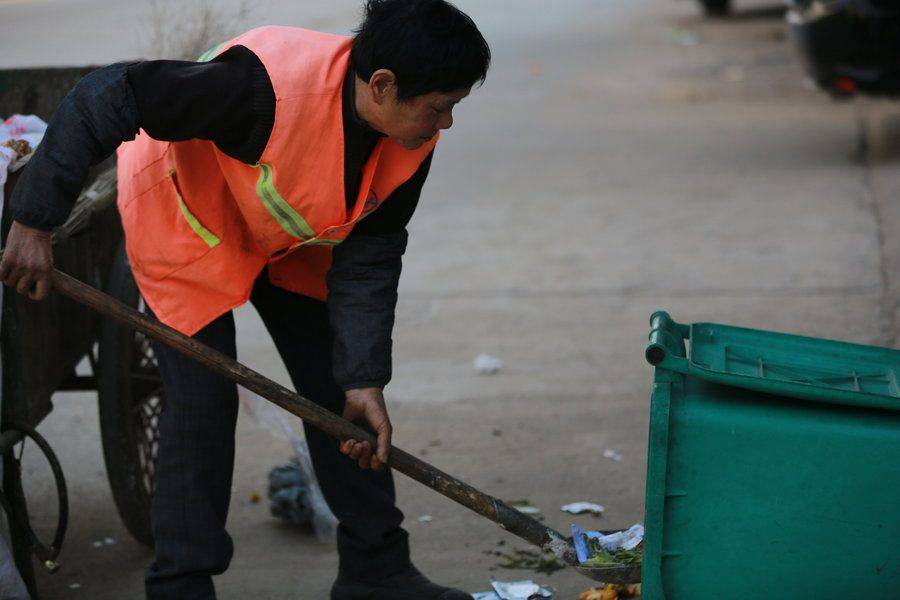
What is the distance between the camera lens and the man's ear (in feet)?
6.90

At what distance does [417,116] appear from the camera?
2.15 metres

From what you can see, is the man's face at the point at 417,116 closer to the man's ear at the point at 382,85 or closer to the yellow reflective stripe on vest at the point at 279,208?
the man's ear at the point at 382,85

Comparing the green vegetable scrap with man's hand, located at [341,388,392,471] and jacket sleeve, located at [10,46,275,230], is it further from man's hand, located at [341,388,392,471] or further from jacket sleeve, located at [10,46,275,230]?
jacket sleeve, located at [10,46,275,230]

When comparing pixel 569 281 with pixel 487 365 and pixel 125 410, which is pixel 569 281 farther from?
pixel 125 410

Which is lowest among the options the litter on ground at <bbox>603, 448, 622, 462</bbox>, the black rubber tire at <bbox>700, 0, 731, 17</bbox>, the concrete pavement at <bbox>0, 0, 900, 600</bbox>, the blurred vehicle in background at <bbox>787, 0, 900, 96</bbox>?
the black rubber tire at <bbox>700, 0, 731, 17</bbox>

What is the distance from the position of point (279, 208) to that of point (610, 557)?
974 mm

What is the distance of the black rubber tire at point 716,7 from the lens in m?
14.1

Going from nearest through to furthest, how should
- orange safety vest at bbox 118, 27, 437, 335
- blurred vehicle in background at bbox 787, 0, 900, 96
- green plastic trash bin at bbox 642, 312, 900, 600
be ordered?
green plastic trash bin at bbox 642, 312, 900, 600
orange safety vest at bbox 118, 27, 437, 335
blurred vehicle in background at bbox 787, 0, 900, 96

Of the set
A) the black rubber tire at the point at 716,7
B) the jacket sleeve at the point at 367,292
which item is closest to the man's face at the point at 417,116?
the jacket sleeve at the point at 367,292

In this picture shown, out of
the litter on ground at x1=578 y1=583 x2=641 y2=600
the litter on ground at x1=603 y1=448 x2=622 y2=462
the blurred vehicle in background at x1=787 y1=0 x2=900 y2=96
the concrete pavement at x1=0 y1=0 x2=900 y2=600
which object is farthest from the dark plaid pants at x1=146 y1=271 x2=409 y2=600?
the blurred vehicle in background at x1=787 y1=0 x2=900 y2=96

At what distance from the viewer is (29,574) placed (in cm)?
261

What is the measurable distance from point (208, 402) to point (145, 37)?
1591 mm

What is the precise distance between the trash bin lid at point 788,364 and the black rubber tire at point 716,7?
40.9 ft

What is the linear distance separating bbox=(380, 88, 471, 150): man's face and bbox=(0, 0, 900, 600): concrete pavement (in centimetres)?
119
